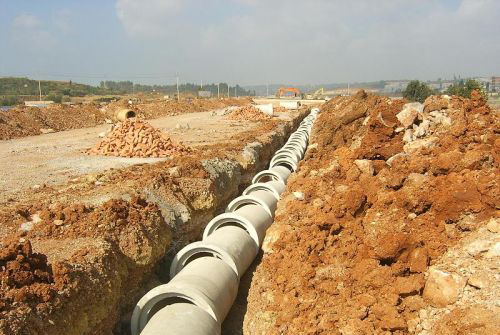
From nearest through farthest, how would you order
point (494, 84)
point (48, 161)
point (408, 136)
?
point (408, 136)
point (48, 161)
point (494, 84)

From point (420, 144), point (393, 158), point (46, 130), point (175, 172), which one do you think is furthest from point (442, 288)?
point (46, 130)

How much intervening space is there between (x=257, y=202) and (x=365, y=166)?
2.27 meters

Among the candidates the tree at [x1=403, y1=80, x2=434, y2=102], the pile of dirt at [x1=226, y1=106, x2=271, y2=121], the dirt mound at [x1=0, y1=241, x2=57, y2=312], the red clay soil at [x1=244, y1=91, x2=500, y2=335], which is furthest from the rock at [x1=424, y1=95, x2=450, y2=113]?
the tree at [x1=403, y1=80, x2=434, y2=102]

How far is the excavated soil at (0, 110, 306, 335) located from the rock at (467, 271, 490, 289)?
394 cm

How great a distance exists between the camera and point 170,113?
3228 centimetres

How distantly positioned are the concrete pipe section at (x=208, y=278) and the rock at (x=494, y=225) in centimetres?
311

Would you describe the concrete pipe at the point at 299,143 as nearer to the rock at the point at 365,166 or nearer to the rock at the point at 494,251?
the rock at the point at 365,166

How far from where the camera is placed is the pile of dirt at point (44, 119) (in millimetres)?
17625

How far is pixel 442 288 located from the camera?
4000 millimetres

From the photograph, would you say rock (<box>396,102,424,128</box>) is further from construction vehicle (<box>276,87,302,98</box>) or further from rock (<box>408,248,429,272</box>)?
construction vehicle (<box>276,87,302,98</box>)

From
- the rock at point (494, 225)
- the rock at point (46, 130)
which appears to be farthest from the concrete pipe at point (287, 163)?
the rock at point (46, 130)

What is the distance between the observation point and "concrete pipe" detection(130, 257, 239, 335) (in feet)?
14.6

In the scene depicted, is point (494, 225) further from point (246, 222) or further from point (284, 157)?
point (284, 157)

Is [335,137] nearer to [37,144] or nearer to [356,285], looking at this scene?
[356,285]
